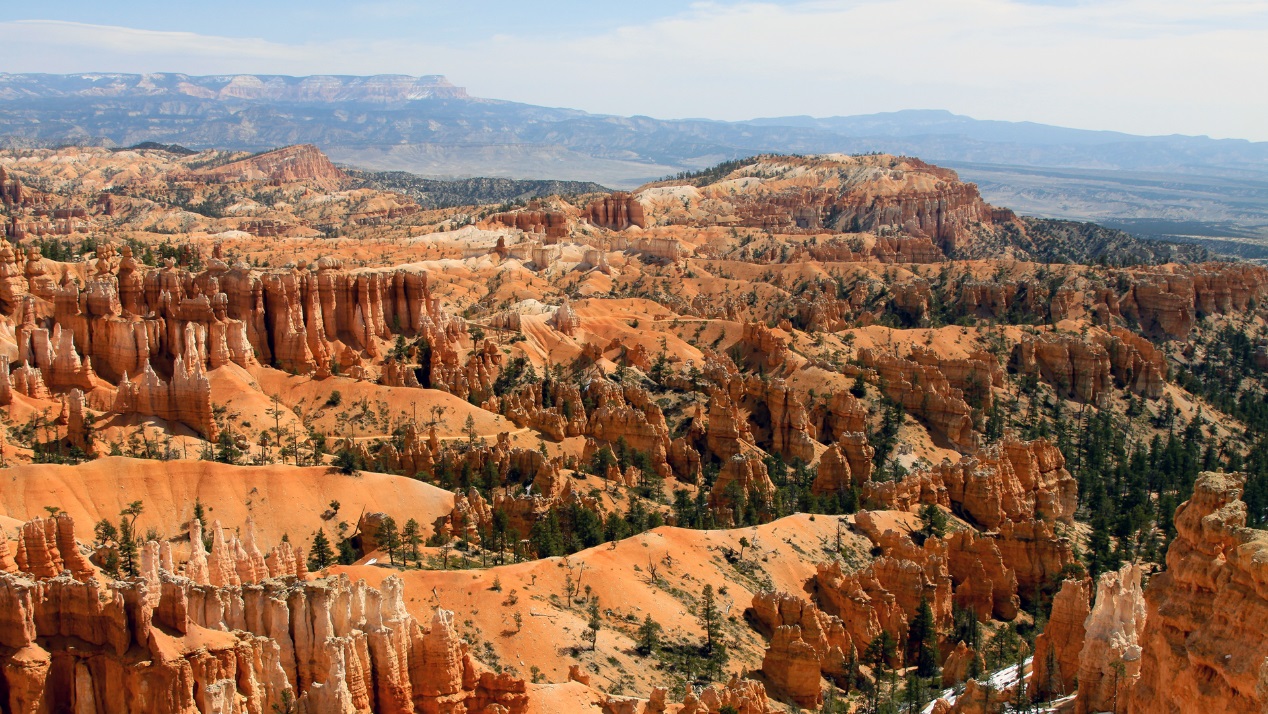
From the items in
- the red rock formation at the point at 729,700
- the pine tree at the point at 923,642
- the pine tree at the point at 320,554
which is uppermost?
the red rock formation at the point at 729,700

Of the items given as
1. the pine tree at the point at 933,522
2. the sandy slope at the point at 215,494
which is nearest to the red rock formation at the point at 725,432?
the pine tree at the point at 933,522

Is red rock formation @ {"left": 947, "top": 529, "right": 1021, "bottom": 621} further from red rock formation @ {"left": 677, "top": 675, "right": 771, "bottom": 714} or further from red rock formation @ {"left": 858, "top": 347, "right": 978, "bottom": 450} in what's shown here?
red rock formation @ {"left": 858, "top": 347, "right": 978, "bottom": 450}

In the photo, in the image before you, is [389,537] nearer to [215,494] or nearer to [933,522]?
[215,494]

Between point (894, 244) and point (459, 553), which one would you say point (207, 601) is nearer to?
point (459, 553)

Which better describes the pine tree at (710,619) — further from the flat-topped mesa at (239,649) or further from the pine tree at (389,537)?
the flat-topped mesa at (239,649)

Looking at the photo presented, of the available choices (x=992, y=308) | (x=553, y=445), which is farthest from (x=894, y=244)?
(x=553, y=445)

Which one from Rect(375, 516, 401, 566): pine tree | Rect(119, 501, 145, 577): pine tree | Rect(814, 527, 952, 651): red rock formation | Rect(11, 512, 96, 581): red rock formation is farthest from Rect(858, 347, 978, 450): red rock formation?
Rect(11, 512, 96, 581): red rock formation
